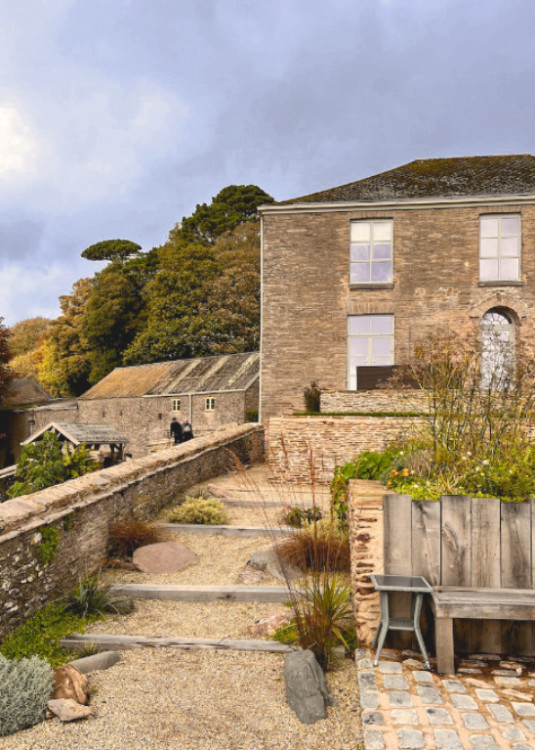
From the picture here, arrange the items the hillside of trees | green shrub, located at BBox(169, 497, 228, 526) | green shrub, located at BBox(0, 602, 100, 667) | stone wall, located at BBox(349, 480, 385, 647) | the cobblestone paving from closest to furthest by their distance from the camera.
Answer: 1. the cobblestone paving
2. stone wall, located at BBox(349, 480, 385, 647)
3. green shrub, located at BBox(0, 602, 100, 667)
4. green shrub, located at BBox(169, 497, 228, 526)
5. the hillside of trees

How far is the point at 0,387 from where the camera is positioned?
33062 mm

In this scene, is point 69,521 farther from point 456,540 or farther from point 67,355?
point 67,355

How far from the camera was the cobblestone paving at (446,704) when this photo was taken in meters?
3.21

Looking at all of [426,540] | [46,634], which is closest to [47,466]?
[46,634]

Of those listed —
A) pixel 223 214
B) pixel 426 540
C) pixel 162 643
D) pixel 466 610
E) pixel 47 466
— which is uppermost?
pixel 223 214

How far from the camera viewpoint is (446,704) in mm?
3590

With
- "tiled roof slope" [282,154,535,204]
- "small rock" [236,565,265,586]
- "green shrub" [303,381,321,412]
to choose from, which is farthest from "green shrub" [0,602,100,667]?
"tiled roof slope" [282,154,535,204]

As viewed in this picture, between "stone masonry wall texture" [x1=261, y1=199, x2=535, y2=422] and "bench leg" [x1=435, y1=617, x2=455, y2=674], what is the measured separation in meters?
12.9

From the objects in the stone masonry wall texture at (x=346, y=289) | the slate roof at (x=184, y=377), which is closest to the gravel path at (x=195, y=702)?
the stone masonry wall texture at (x=346, y=289)

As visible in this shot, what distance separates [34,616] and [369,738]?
3.45m

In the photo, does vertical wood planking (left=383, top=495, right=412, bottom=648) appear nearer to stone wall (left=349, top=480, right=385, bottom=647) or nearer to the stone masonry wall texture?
stone wall (left=349, top=480, right=385, bottom=647)

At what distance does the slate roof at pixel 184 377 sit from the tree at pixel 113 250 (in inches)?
701

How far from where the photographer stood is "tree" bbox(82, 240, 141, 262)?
167 feet

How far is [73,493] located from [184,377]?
23632mm
